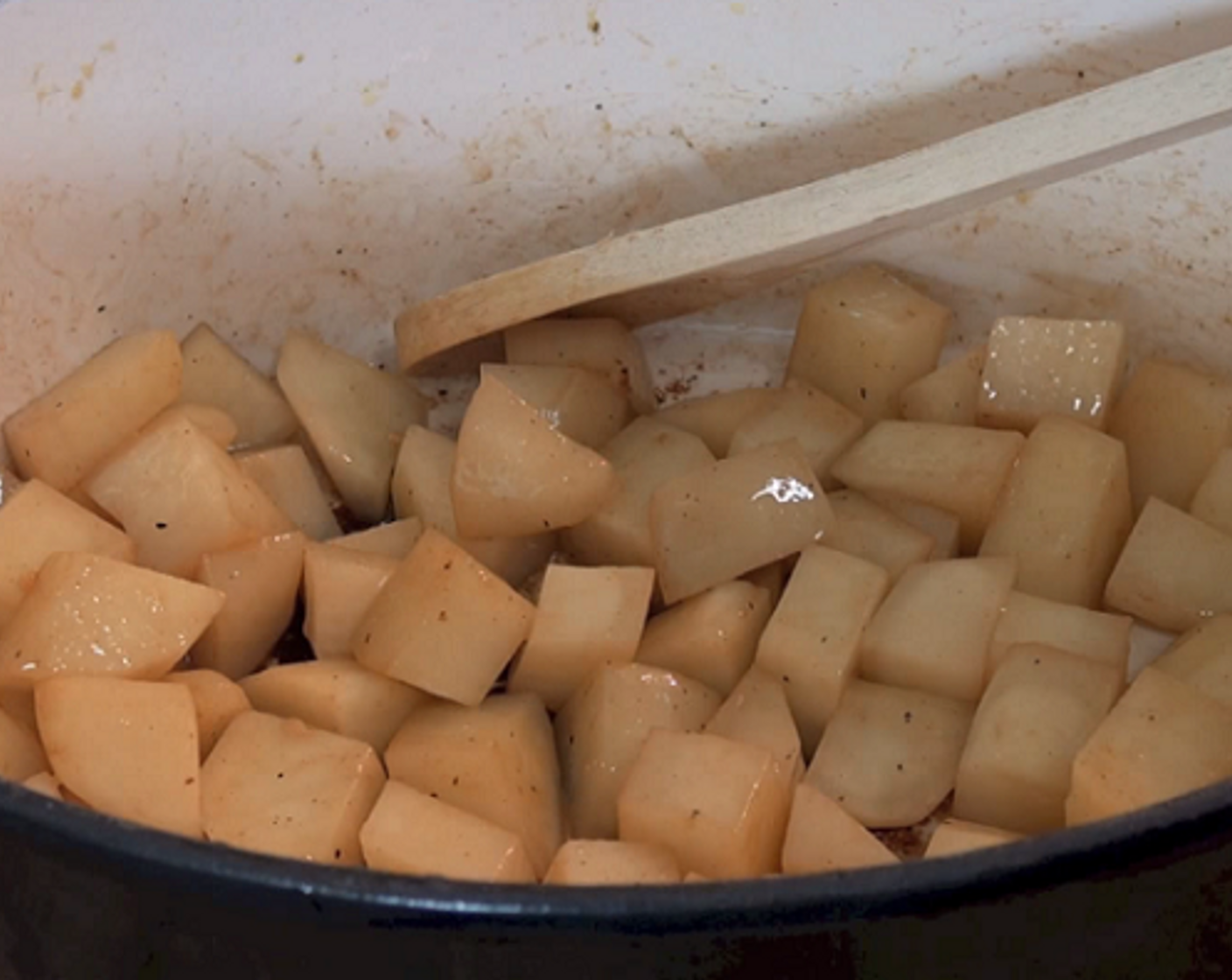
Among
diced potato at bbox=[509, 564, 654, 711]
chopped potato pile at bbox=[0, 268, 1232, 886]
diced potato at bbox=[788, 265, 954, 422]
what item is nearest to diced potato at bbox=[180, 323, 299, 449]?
chopped potato pile at bbox=[0, 268, 1232, 886]

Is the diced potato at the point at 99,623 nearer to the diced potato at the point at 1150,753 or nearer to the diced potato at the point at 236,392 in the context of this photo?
the diced potato at the point at 236,392

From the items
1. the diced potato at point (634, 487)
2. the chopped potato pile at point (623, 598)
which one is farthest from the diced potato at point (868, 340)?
the diced potato at point (634, 487)


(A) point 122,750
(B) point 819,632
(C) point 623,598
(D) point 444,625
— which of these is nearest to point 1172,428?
(B) point 819,632

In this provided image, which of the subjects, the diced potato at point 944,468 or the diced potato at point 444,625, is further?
the diced potato at point 944,468

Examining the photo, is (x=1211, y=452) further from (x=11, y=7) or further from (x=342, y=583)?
(x=11, y=7)

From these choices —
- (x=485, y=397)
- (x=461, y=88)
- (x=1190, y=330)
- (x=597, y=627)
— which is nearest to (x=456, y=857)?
(x=597, y=627)

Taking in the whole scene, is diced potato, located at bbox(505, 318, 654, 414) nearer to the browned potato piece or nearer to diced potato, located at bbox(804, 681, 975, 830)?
diced potato, located at bbox(804, 681, 975, 830)

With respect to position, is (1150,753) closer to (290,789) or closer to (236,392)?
(290,789)
